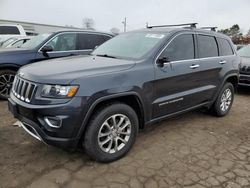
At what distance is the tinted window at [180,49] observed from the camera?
403 centimetres

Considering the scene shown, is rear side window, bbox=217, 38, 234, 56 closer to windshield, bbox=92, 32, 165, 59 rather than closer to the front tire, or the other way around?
windshield, bbox=92, 32, 165, 59

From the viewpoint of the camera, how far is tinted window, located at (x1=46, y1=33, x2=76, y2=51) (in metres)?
6.52

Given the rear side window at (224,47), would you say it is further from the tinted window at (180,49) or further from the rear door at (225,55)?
the tinted window at (180,49)

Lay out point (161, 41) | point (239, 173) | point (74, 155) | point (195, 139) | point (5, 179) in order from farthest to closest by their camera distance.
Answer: point (195, 139) < point (161, 41) < point (74, 155) < point (239, 173) < point (5, 179)

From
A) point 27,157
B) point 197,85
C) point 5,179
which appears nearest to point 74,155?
point 27,157

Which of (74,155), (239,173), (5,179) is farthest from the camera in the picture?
(74,155)

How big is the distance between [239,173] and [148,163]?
115cm

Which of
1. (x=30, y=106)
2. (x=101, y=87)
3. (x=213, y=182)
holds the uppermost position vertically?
(x=101, y=87)

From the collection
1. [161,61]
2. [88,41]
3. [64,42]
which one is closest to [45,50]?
[64,42]

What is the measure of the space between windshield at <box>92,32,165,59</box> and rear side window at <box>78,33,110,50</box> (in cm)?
238

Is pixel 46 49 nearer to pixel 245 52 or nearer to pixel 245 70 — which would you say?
pixel 245 70

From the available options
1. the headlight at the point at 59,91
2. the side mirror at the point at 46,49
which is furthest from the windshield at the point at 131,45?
the side mirror at the point at 46,49

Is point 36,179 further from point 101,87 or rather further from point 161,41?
point 161,41

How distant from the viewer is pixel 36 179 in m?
3.01
